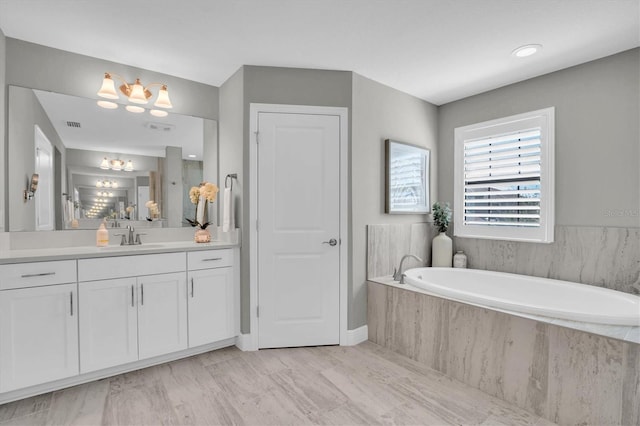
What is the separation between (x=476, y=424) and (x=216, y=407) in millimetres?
1513

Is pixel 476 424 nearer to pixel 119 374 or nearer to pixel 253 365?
pixel 253 365

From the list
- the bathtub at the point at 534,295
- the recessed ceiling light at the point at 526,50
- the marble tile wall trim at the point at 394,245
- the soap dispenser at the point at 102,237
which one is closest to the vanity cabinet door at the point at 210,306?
the soap dispenser at the point at 102,237

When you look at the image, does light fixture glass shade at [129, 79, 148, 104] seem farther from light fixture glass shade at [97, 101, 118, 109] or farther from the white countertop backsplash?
the white countertop backsplash

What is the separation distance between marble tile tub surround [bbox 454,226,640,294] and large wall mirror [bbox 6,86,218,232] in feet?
9.63

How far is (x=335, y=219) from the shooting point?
9.46 ft

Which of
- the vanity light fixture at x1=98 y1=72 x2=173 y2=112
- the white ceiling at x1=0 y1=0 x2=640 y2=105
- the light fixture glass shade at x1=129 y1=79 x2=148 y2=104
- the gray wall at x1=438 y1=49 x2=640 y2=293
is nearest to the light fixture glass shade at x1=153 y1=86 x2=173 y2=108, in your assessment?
the vanity light fixture at x1=98 y1=72 x2=173 y2=112

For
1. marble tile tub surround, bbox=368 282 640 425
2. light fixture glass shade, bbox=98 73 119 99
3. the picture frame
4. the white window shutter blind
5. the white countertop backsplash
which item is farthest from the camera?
the picture frame

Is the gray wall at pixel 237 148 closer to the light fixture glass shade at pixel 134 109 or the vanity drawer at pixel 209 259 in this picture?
the vanity drawer at pixel 209 259

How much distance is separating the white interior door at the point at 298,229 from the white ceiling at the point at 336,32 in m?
0.56

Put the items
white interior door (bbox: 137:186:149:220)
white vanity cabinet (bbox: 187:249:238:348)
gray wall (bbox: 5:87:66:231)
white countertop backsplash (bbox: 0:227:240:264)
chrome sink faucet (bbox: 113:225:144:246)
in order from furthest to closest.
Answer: white interior door (bbox: 137:186:149:220) → chrome sink faucet (bbox: 113:225:144:246) → white vanity cabinet (bbox: 187:249:238:348) → gray wall (bbox: 5:87:66:231) → white countertop backsplash (bbox: 0:227:240:264)

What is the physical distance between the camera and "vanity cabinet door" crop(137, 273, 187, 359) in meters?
2.39

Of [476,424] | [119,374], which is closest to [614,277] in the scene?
[476,424]

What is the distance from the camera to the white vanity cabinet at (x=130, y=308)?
2.19 meters

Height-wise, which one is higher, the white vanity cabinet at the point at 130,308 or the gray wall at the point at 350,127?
the gray wall at the point at 350,127
